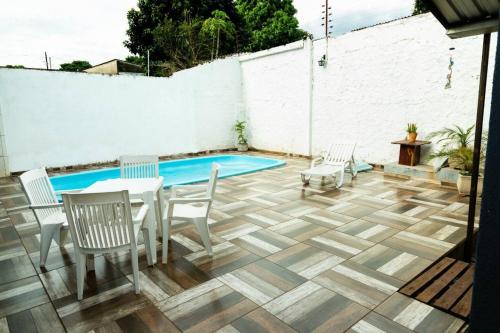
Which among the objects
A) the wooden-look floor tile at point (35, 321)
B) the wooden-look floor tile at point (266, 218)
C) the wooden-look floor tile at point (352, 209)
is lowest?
the wooden-look floor tile at point (35, 321)

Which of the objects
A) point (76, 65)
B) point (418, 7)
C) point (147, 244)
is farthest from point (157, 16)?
point (147, 244)

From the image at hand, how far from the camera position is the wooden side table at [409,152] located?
632 centimetres

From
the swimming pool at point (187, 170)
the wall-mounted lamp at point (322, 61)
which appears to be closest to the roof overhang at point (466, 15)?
the swimming pool at point (187, 170)

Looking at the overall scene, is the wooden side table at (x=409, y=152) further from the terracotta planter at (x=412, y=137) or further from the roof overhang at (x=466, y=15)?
the roof overhang at (x=466, y=15)

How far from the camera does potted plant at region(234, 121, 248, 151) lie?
10.6 m

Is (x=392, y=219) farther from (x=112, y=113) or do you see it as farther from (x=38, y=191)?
(x=112, y=113)

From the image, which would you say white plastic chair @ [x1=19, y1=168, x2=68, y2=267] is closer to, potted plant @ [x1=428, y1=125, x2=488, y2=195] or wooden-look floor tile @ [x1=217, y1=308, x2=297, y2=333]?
wooden-look floor tile @ [x1=217, y1=308, x2=297, y2=333]

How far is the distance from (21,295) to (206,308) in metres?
1.46

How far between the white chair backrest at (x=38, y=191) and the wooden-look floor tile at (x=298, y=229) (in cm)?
235

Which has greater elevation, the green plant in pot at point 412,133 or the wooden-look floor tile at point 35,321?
the green plant in pot at point 412,133

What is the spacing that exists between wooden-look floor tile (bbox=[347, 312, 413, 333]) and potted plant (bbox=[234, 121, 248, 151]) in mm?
8758

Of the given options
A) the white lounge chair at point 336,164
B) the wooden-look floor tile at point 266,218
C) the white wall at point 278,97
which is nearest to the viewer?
the wooden-look floor tile at point 266,218

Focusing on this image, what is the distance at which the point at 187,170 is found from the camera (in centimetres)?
870

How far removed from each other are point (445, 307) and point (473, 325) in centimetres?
103
